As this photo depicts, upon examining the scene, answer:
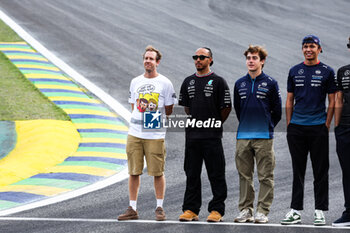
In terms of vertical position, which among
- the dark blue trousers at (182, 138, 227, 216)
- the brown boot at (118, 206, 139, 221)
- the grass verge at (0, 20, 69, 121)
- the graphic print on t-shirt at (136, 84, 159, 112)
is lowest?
the brown boot at (118, 206, 139, 221)

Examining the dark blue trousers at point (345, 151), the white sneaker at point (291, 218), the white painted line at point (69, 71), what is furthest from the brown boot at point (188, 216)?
the white painted line at point (69, 71)

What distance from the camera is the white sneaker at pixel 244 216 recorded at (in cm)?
769

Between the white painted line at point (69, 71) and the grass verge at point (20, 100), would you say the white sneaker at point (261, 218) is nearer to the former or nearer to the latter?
the white painted line at point (69, 71)

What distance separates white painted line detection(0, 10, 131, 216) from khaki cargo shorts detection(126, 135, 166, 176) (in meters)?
1.62

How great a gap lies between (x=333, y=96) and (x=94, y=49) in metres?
14.2

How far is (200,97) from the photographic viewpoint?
7945mm

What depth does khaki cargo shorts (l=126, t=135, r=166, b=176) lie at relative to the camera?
26.6 feet

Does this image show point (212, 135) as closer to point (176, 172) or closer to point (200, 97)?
point (200, 97)

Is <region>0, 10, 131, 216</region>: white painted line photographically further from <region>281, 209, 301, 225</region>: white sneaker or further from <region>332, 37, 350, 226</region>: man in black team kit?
<region>332, 37, 350, 226</region>: man in black team kit

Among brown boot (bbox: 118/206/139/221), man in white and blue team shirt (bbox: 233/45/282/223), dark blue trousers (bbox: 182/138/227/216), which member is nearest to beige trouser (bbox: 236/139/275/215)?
man in white and blue team shirt (bbox: 233/45/282/223)

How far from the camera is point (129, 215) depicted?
7.90 m

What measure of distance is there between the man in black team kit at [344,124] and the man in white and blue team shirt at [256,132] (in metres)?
0.79

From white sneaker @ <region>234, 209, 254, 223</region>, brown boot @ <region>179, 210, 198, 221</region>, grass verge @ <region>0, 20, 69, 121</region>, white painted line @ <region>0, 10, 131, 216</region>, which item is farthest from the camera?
grass verge @ <region>0, 20, 69, 121</region>

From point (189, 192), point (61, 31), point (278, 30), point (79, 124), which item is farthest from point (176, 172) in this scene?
point (278, 30)
